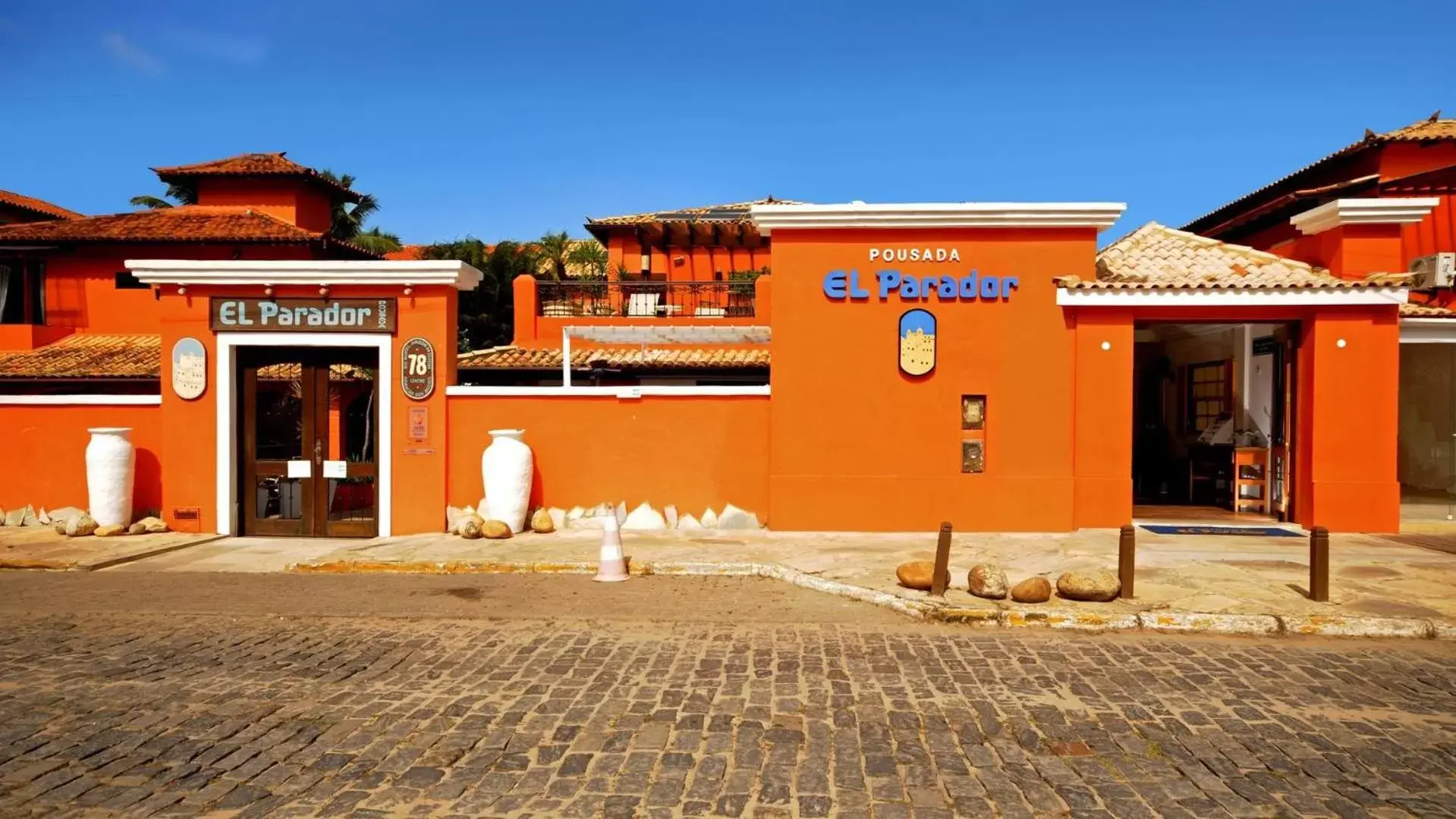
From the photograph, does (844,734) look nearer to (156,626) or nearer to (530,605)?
(530,605)

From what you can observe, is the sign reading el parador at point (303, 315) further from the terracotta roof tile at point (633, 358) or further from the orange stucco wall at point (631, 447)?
the terracotta roof tile at point (633, 358)

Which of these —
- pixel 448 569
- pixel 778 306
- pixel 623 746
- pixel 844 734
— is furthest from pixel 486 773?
pixel 778 306

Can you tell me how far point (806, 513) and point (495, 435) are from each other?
4.49 m

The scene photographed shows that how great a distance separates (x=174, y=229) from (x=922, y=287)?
2059 cm

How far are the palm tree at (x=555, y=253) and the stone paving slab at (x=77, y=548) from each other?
17753mm

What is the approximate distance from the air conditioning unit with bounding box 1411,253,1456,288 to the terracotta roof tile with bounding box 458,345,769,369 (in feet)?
38.5

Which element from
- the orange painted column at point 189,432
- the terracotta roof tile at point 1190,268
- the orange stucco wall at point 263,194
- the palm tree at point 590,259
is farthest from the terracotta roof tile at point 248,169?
the terracotta roof tile at point 1190,268

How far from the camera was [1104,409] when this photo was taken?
1172 cm

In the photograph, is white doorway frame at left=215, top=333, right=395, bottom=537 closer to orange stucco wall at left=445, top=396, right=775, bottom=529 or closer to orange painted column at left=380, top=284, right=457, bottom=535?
orange painted column at left=380, top=284, right=457, bottom=535

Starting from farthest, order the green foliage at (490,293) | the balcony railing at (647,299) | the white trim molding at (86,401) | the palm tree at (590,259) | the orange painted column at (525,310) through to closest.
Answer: the green foliage at (490,293) → the palm tree at (590,259) → the balcony railing at (647,299) → the orange painted column at (525,310) → the white trim molding at (86,401)

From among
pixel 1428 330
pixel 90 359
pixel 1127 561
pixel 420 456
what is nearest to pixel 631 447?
pixel 420 456

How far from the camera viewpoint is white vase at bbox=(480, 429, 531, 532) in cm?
1168

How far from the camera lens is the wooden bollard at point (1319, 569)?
7.64m

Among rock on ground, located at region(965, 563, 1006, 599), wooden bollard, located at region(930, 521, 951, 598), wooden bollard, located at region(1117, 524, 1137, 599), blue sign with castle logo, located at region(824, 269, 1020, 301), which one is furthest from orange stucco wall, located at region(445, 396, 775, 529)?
wooden bollard, located at region(1117, 524, 1137, 599)
